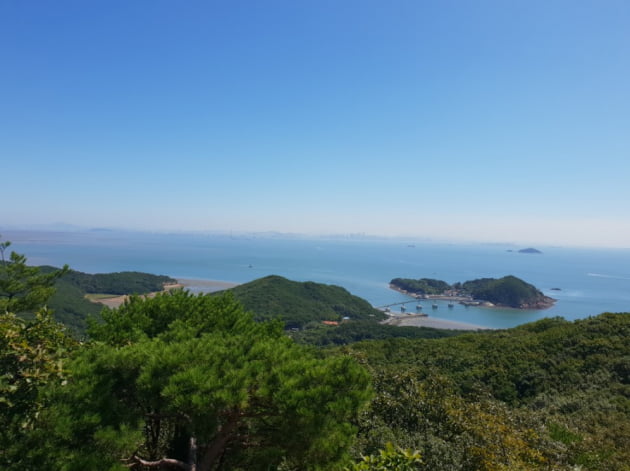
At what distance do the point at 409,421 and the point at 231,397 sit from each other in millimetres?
3368

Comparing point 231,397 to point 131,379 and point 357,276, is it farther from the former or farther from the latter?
point 357,276

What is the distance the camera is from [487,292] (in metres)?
62.0

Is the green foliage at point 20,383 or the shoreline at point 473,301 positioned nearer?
the green foliage at point 20,383

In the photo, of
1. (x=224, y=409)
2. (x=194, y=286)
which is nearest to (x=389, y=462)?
(x=224, y=409)

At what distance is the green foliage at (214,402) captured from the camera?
230 centimetres

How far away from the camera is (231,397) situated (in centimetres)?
234

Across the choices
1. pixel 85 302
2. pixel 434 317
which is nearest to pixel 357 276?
pixel 434 317

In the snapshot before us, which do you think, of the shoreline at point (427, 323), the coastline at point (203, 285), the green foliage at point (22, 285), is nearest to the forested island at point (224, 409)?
the green foliage at point (22, 285)

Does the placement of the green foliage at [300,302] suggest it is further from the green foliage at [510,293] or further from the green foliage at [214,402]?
the green foliage at [214,402]

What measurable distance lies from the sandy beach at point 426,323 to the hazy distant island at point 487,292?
1607cm

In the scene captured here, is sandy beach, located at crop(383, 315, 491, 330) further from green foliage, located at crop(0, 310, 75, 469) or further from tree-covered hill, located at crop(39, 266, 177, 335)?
green foliage, located at crop(0, 310, 75, 469)

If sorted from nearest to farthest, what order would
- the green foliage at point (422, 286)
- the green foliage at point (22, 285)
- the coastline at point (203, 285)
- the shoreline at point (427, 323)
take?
the green foliage at point (22, 285)
the shoreline at point (427, 323)
the coastline at point (203, 285)
the green foliage at point (422, 286)

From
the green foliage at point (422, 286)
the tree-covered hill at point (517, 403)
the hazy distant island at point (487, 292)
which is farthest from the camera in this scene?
the green foliage at point (422, 286)

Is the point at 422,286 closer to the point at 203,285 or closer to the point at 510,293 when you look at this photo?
the point at 510,293
